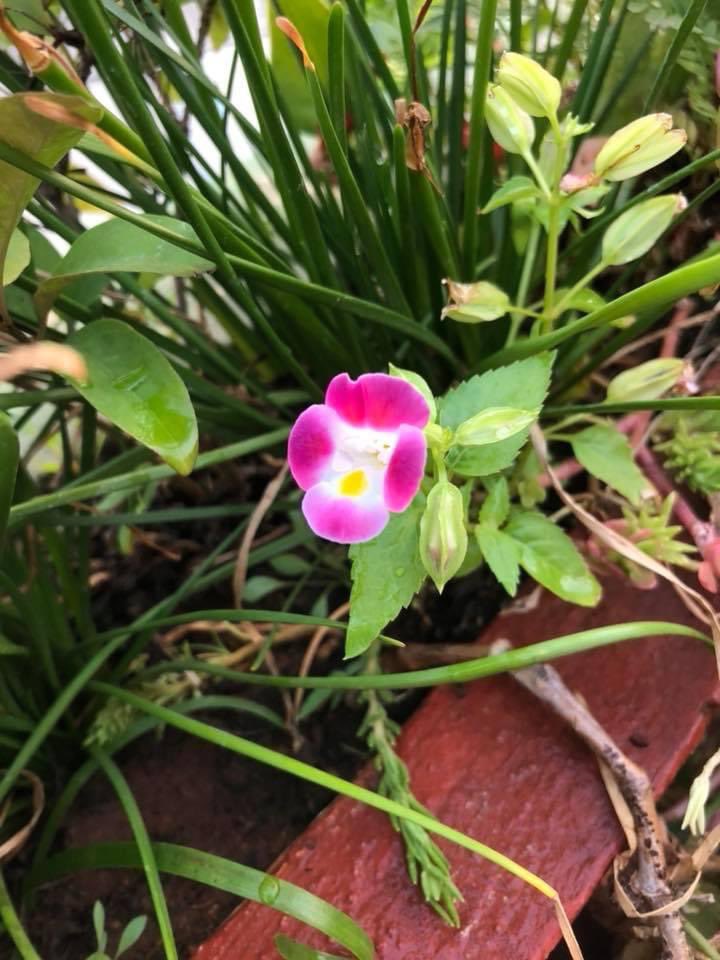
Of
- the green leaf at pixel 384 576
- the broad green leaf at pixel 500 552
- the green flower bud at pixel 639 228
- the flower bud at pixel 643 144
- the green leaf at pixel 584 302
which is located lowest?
the broad green leaf at pixel 500 552

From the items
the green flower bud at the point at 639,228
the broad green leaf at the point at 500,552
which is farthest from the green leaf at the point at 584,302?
the broad green leaf at the point at 500,552

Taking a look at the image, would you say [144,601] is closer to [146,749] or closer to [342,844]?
[146,749]

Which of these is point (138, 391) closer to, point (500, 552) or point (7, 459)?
point (7, 459)

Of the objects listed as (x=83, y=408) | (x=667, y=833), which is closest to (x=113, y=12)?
(x=83, y=408)

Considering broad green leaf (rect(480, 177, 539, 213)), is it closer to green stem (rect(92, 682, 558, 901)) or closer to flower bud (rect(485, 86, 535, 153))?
flower bud (rect(485, 86, 535, 153))

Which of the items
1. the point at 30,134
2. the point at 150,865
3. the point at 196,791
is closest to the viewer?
the point at 30,134

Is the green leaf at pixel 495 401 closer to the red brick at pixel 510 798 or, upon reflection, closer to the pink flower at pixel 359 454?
the pink flower at pixel 359 454

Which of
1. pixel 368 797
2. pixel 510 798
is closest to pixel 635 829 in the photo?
pixel 510 798

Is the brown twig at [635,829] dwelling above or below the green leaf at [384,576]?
below
